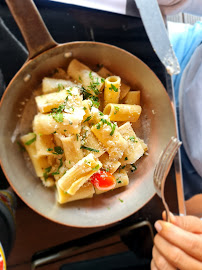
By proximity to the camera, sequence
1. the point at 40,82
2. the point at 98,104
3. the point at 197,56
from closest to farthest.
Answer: the point at 98,104, the point at 40,82, the point at 197,56

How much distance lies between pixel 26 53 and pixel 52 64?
0.40 feet

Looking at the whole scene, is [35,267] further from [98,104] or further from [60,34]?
[60,34]

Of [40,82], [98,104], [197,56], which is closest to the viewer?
[98,104]

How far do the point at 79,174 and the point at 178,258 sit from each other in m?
0.34

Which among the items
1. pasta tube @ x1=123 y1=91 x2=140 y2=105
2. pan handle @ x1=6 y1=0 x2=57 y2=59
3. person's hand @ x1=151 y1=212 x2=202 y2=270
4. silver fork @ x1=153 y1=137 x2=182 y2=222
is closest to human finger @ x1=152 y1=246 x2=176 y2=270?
person's hand @ x1=151 y1=212 x2=202 y2=270

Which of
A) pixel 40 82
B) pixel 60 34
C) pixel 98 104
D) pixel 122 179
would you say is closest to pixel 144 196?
pixel 122 179

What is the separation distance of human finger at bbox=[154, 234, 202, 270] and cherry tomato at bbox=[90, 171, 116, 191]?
0.80 ft

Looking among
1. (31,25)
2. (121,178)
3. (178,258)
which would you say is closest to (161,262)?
(178,258)

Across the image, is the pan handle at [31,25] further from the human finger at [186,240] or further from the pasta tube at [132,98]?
the human finger at [186,240]

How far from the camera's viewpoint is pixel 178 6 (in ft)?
2.75

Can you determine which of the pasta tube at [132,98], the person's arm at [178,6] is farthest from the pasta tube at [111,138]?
the person's arm at [178,6]

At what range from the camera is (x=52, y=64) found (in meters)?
0.77

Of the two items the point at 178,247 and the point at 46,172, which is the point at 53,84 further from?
the point at 178,247

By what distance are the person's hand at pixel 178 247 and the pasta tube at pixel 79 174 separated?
0.85ft
